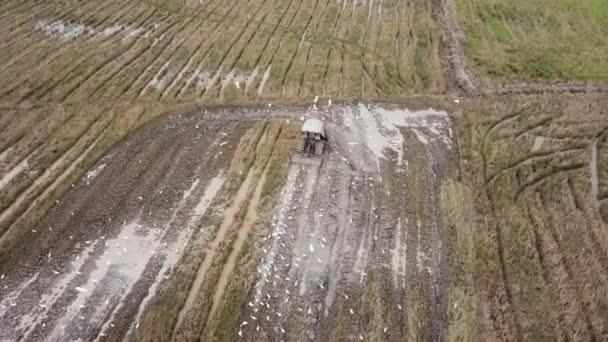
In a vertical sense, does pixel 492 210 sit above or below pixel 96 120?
below

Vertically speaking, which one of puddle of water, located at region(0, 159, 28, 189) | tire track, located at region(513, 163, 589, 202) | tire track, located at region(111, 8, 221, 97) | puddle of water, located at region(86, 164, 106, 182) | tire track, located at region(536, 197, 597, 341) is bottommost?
A: tire track, located at region(536, 197, 597, 341)

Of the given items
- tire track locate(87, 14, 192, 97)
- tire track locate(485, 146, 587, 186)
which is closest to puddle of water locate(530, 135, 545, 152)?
tire track locate(485, 146, 587, 186)

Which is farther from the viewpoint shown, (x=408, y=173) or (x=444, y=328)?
(x=408, y=173)

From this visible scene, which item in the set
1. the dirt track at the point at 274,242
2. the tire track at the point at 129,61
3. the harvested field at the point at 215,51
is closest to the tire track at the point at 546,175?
the dirt track at the point at 274,242

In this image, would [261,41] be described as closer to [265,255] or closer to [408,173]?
[408,173]

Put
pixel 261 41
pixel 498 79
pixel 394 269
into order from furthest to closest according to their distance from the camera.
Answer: pixel 261 41 → pixel 498 79 → pixel 394 269

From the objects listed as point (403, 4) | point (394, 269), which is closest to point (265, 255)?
point (394, 269)

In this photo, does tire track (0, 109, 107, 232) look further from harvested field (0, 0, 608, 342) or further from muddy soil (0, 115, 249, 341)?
muddy soil (0, 115, 249, 341)
